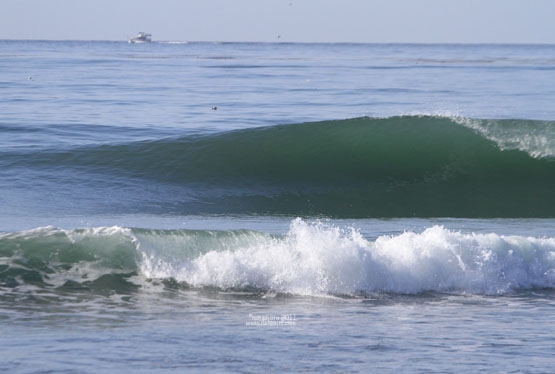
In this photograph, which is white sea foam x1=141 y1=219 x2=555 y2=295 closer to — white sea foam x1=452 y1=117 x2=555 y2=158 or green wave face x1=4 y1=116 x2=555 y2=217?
green wave face x1=4 y1=116 x2=555 y2=217

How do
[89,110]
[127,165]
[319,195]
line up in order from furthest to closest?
[89,110] → [127,165] → [319,195]

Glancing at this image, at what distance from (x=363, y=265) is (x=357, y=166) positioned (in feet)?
23.9

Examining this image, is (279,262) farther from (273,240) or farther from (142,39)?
(142,39)

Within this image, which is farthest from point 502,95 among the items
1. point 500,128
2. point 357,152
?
point 357,152

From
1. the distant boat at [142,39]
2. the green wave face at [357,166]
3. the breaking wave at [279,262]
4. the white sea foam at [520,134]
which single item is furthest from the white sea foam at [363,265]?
the distant boat at [142,39]

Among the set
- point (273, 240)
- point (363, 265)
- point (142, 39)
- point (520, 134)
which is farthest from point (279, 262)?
point (142, 39)

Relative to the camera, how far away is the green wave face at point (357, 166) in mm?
12617

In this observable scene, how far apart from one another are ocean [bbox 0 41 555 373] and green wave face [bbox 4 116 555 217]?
0.05 m

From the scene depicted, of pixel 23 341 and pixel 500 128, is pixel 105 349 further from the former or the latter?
pixel 500 128

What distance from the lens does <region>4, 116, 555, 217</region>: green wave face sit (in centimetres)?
1262

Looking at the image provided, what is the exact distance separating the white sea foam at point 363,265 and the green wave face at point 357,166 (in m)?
3.93

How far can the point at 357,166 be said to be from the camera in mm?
14586

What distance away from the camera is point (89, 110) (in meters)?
20.3

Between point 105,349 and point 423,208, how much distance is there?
7.83 meters
